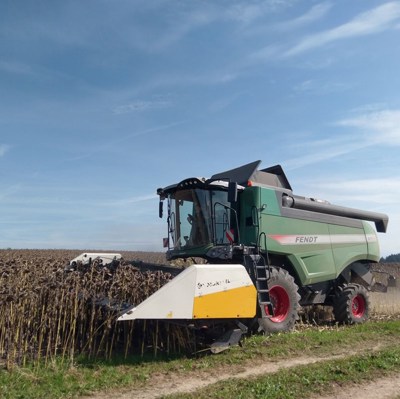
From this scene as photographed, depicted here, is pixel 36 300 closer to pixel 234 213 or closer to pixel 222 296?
pixel 222 296

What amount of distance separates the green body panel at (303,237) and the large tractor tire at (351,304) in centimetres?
39

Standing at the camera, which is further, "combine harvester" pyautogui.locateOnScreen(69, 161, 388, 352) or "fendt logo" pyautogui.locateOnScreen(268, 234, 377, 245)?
"fendt logo" pyautogui.locateOnScreen(268, 234, 377, 245)

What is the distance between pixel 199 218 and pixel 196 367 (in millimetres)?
3360

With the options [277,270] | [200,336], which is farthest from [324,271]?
[200,336]

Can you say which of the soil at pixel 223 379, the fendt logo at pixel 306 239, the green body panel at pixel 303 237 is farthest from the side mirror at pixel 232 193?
the soil at pixel 223 379

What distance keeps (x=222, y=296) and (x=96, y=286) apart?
A: 199 cm

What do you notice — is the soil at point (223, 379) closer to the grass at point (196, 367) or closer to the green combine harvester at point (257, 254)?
the grass at point (196, 367)

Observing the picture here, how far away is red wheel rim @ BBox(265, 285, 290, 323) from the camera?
8083mm

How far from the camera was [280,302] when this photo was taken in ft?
26.9

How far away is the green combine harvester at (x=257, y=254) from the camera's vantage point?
6.10 m

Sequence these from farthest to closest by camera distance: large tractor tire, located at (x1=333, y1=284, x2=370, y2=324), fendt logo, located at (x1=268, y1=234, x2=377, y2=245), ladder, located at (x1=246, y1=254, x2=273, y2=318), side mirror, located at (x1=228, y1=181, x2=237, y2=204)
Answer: large tractor tire, located at (x1=333, y1=284, x2=370, y2=324) < fendt logo, located at (x1=268, y1=234, x2=377, y2=245) < side mirror, located at (x1=228, y1=181, x2=237, y2=204) < ladder, located at (x1=246, y1=254, x2=273, y2=318)

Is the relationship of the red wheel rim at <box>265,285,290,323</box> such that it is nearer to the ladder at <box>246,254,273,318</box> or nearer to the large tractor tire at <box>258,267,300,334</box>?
the large tractor tire at <box>258,267,300,334</box>

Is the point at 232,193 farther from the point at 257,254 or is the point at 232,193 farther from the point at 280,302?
the point at 280,302

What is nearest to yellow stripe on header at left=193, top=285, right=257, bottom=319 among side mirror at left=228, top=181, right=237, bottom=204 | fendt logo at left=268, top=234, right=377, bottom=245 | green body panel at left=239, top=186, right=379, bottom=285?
side mirror at left=228, top=181, right=237, bottom=204
